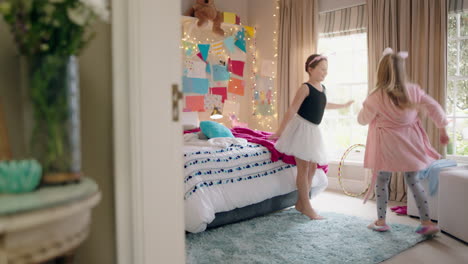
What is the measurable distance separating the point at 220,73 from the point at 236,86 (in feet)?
1.22

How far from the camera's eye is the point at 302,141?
10.2ft

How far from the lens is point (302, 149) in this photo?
309 centimetres

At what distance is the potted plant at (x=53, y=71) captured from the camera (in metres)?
0.75

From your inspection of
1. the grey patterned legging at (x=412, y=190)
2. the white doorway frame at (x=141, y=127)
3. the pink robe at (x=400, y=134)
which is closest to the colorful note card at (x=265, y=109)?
the pink robe at (x=400, y=134)

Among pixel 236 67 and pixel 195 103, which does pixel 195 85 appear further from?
pixel 236 67

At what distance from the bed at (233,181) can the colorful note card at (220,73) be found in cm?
180

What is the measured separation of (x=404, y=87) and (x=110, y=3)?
7.59 ft

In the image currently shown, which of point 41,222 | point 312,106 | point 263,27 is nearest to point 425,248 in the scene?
point 312,106

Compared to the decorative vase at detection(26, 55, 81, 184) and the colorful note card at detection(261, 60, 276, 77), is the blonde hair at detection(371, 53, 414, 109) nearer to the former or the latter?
the decorative vase at detection(26, 55, 81, 184)

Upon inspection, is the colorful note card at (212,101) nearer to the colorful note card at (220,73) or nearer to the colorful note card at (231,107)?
the colorful note card at (231,107)

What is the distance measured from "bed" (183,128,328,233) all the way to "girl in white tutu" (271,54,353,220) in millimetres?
150

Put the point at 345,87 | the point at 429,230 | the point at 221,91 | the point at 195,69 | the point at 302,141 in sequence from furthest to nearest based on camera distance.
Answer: the point at 221,91 → the point at 195,69 → the point at 345,87 → the point at 302,141 → the point at 429,230

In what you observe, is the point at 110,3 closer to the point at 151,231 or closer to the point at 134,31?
the point at 134,31

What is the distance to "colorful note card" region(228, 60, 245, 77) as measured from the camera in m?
5.39
